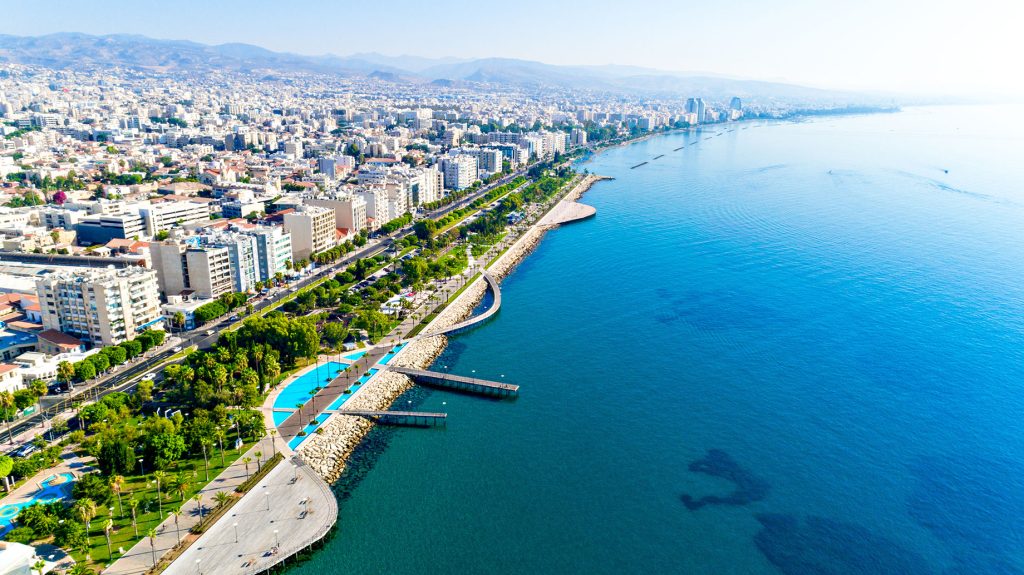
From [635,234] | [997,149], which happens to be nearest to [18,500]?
[635,234]

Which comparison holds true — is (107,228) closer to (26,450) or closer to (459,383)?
→ (26,450)

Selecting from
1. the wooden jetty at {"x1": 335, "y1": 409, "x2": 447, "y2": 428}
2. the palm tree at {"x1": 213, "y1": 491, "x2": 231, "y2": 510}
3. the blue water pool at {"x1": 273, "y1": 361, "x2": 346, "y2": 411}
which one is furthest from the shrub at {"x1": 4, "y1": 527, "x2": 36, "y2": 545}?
the wooden jetty at {"x1": 335, "y1": 409, "x2": 447, "y2": 428}

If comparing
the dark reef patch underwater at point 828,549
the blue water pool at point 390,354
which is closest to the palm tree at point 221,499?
the blue water pool at point 390,354

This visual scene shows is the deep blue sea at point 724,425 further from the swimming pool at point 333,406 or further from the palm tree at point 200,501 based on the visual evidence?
the palm tree at point 200,501

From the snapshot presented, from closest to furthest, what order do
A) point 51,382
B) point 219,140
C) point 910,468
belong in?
point 910,468 < point 51,382 < point 219,140

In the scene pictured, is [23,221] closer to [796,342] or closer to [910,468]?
[796,342]

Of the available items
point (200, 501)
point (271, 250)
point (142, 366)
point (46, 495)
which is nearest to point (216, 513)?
point (200, 501)
